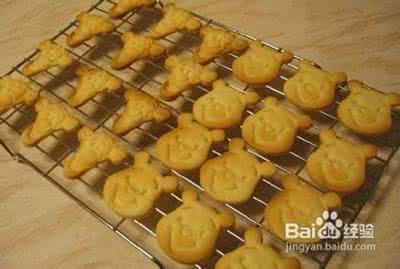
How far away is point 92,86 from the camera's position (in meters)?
0.95

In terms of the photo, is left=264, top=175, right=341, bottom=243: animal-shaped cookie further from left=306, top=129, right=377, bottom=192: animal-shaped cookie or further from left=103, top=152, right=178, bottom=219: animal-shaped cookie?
left=103, top=152, right=178, bottom=219: animal-shaped cookie

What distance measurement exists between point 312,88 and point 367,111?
0.11 metres

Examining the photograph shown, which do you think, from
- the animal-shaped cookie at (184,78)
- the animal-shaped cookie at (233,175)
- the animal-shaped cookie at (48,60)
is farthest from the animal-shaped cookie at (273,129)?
the animal-shaped cookie at (48,60)

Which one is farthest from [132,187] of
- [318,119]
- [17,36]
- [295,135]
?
[17,36]

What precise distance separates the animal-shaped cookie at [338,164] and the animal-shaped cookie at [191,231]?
0.17 meters

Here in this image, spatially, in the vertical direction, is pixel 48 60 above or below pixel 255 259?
above

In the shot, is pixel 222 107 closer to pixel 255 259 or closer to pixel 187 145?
pixel 187 145

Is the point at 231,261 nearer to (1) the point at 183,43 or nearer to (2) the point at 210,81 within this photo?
(2) the point at 210,81

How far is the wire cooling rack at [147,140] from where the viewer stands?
2.68ft

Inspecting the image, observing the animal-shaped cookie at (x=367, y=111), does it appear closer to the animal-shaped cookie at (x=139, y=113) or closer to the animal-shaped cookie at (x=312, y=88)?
the animal-shaped cookie at (x=312, y=88)

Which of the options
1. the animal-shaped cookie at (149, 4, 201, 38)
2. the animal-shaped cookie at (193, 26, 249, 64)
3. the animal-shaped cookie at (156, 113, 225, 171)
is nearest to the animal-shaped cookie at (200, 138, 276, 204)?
the animal-shaped cookie at (156, 113, 225, 171)

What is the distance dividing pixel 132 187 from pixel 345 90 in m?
0.50

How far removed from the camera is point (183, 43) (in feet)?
3.72

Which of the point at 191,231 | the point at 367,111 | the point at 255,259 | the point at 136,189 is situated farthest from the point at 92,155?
the point at 367,111
